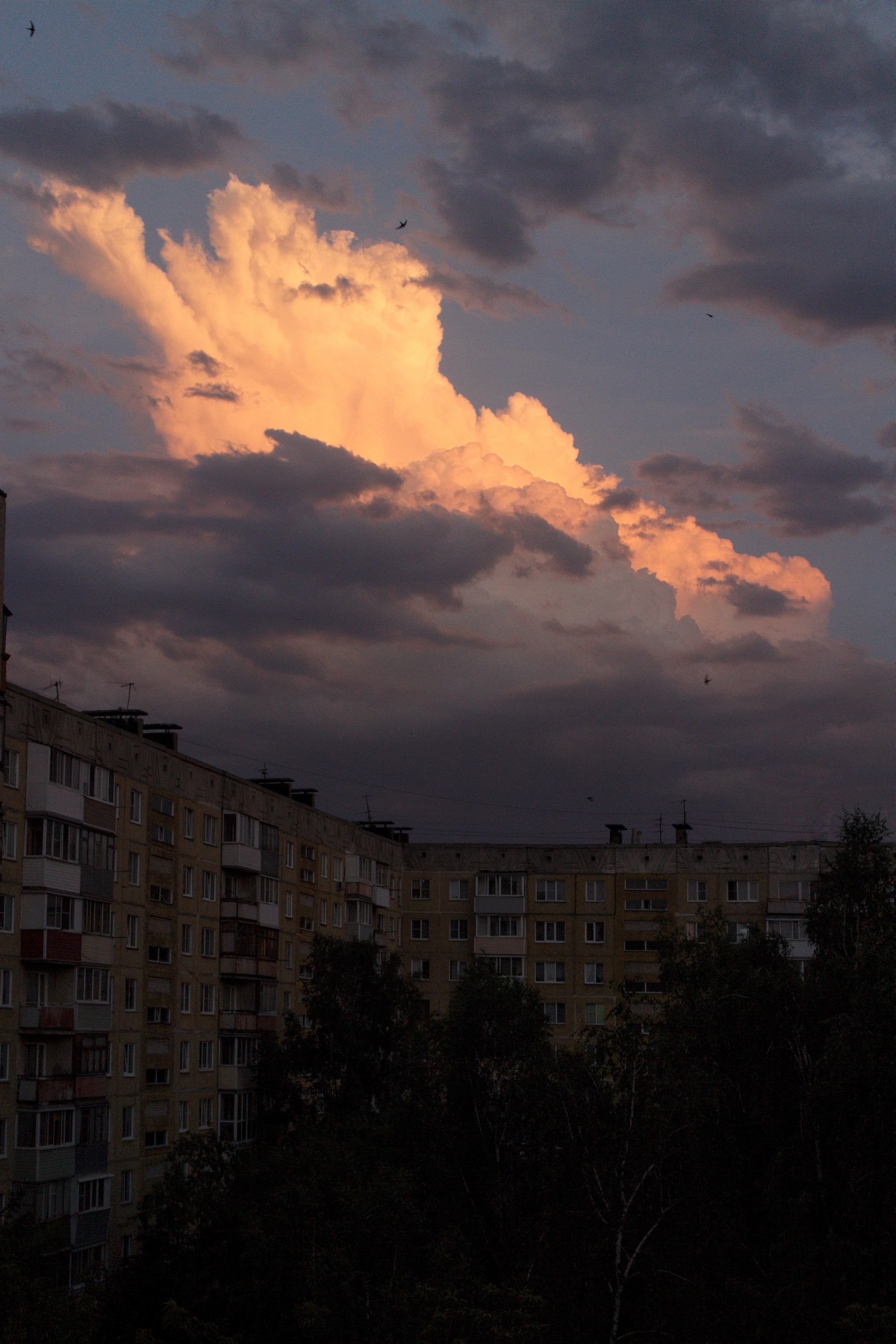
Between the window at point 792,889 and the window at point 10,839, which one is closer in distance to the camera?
the window at point 10,839

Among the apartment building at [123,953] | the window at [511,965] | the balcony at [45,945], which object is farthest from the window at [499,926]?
the balcony at [45,945]

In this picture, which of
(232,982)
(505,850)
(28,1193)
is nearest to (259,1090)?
(232,982)

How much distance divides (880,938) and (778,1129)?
20.9ft

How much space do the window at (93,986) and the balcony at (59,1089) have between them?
302cm

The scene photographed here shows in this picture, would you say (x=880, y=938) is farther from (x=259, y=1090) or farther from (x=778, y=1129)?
(x=259, y=1090)

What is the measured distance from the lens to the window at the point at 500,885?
4055 inches

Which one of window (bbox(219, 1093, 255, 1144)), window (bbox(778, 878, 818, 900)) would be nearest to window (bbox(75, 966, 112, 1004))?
window (bbox(219, 1093, 255, 1144))

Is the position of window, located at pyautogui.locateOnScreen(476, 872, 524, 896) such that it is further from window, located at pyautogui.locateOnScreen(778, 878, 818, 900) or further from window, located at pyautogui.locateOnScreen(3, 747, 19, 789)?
window, located at pyautogui.locateOnScreen(3, 747, 19, 789)

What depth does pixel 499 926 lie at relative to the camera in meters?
103

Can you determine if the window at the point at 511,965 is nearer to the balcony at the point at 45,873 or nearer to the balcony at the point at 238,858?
the balcony at the point at 238,858

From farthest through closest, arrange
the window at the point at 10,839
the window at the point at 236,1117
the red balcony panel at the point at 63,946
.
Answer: the window at the point at 236,1117
the red balcony panel at the point at 63,946
the window at the point at 10,839

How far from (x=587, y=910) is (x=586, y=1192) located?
200 feet

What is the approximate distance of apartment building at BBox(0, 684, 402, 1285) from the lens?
52.9m

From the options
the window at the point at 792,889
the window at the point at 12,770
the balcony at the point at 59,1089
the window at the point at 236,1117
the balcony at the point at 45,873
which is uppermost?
the window at the point at 12,770
